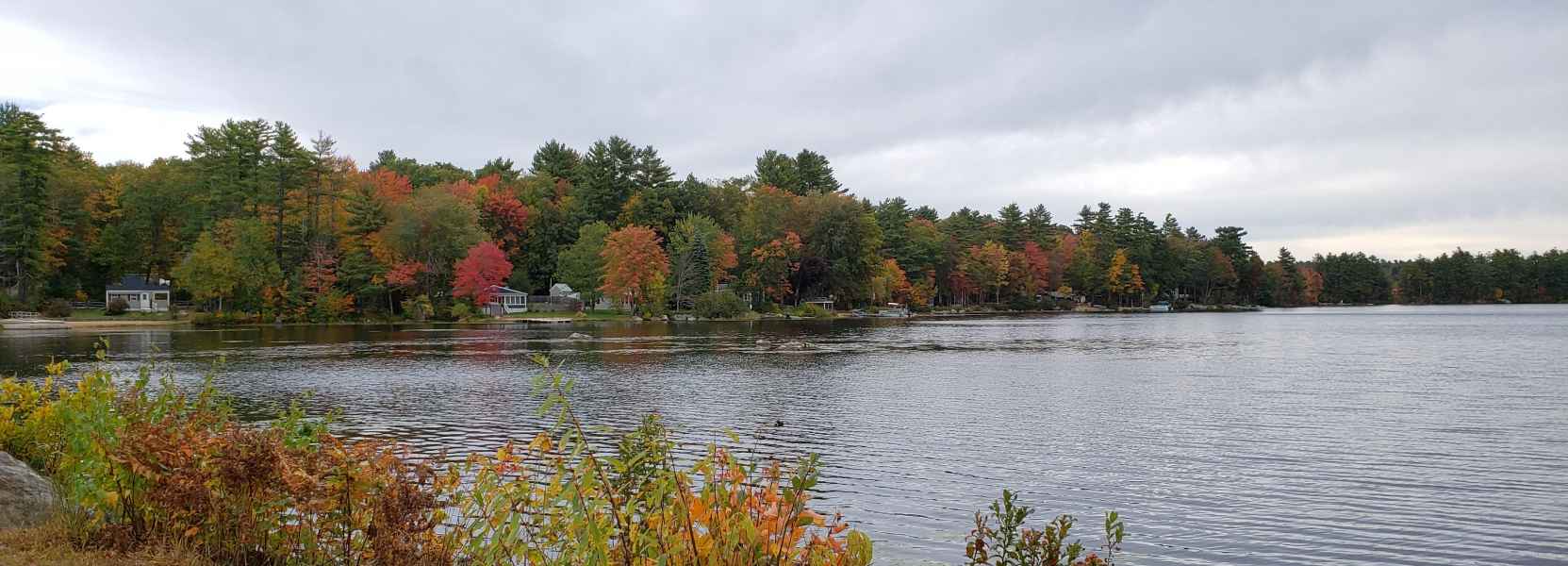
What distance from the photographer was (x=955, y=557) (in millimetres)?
11531

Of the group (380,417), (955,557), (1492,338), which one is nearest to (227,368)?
(380,417)

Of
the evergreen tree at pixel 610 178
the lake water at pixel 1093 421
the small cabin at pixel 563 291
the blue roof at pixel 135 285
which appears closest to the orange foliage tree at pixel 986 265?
the evergreen tree at pixel 610 178

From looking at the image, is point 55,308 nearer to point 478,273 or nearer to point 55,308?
point 55,308

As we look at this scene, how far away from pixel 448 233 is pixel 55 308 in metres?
29.1

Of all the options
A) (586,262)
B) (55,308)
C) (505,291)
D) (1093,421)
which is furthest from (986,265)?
(1093,421)

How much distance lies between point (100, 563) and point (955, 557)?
28.2ft

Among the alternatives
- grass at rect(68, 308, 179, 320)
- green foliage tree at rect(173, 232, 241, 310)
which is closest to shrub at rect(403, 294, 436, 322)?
green foliage tree at rect(173, 232, 241, 310)

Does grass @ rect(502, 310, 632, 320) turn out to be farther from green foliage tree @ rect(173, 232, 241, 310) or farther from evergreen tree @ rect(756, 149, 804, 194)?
evergreen tree @ rect(756, 149, 804, 194)

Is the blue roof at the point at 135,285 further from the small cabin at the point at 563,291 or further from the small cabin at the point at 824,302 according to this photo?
the small cabin at the point at 824,302

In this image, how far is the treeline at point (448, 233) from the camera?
257 feet

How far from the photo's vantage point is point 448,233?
3275 inches

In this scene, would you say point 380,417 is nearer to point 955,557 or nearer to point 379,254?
point 955,557

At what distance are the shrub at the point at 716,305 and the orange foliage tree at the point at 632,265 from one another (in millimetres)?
4455

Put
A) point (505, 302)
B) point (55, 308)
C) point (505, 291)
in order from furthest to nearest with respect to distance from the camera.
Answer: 1. point (505, 291)
2. point (505, 302)
3. point (55, 308)
